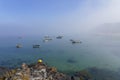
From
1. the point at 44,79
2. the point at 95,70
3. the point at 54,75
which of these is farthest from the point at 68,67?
the point at 44,79

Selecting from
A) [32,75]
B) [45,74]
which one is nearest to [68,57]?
[45,74]

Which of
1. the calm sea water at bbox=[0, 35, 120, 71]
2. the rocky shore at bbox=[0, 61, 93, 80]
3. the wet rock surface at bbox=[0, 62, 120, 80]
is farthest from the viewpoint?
the calm sea water at bbox=[0, 35, 120, 71]

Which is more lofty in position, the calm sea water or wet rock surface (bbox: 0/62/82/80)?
wet rock surface (bbox: 0/62/82/80)

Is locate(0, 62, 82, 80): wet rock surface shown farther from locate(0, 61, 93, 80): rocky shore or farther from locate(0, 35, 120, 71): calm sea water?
locate(0, 35, 120, 71): calm sea water

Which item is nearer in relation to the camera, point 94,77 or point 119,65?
point 94,77

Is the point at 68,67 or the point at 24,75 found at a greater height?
the point at 24,75

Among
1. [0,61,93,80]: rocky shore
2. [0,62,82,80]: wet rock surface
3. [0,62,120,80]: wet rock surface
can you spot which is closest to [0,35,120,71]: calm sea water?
[0,62,120,80]: wet rock surface

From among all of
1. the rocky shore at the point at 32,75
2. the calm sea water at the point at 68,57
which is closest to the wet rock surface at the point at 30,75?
the rocky shore at the point at 32,75

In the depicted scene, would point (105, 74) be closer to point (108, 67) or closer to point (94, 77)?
point (94, 77)

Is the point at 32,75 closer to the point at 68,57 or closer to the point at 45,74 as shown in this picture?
the point at 45,74

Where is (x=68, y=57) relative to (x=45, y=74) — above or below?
below

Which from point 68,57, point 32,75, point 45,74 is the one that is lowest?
point 68,57
